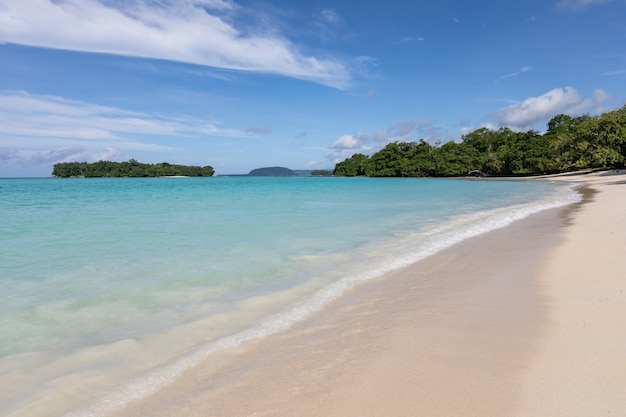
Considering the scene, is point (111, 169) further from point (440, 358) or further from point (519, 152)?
point (440, 358)

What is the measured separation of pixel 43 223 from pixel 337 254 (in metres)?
12.0

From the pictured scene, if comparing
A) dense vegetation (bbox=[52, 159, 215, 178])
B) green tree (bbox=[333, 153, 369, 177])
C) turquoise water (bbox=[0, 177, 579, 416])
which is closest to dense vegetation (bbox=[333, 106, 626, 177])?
green tree (bbox=[333, 153, 369, 177])

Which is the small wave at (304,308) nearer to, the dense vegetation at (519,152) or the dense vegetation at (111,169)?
the dense vegetation at (519,152)

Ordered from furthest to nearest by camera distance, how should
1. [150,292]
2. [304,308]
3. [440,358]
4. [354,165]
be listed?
Result: [354,165], [150,292], [304,308], [440,358]

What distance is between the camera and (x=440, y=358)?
3.09 m

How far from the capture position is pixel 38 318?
177 inches

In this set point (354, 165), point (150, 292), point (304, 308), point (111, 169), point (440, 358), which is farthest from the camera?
point (111, 169)

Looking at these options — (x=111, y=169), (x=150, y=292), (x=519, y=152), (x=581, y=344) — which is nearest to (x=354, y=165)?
(x=519, y=152)

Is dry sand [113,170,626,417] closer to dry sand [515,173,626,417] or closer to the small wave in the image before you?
dry sand [515,173,626,417]

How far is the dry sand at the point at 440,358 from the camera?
2.48 metres

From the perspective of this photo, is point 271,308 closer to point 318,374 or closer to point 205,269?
point 318,374

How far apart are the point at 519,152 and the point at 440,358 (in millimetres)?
72765

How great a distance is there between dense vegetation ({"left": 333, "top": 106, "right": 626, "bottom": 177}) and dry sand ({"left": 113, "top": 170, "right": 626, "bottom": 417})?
47.5m

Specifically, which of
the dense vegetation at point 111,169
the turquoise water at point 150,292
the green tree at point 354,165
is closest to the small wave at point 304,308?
the turquoise water at point 150,292
